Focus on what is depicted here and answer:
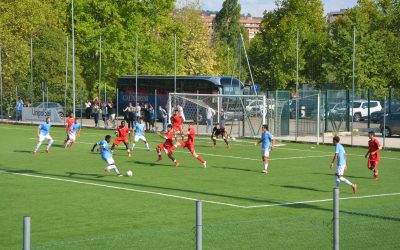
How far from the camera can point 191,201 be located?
810 inches

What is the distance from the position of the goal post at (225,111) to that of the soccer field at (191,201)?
9940mm

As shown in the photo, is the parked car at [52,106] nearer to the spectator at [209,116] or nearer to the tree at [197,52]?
the spectator at [209,116]

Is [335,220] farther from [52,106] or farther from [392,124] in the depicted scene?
[52,106]

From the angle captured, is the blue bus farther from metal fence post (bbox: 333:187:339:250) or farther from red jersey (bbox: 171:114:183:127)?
metal fence post (bbox: 333:187:339:250)

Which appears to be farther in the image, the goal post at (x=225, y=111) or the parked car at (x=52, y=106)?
the parked car at (x=52, y=106)

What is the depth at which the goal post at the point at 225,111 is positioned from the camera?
46.9 m

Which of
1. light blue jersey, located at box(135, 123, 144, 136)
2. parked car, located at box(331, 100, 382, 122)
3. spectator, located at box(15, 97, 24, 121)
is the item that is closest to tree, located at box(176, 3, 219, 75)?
spectator, located at box(15, 97, 24, 121)

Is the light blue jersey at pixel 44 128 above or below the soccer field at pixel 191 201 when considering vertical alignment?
above

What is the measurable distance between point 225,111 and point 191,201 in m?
29.9

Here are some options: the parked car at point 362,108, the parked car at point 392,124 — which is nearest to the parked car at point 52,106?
the parked car at point 362,108

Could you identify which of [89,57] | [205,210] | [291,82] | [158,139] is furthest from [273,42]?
[205,210]

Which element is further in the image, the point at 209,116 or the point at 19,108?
the point at 19,108

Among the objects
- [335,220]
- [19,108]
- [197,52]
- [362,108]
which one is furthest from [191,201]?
[197,52]

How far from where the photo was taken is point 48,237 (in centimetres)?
1543
